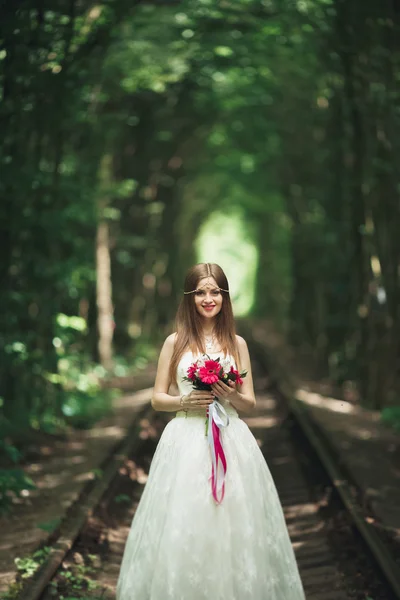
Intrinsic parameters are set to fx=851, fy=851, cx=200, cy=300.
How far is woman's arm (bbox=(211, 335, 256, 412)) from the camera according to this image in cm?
461

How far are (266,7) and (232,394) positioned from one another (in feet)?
35.6

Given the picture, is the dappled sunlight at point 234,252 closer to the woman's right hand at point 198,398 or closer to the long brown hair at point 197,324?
the long brown hair at point 197,324

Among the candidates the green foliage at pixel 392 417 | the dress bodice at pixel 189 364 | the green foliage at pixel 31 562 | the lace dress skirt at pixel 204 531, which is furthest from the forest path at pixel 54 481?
the green foliage at pixel 392 417

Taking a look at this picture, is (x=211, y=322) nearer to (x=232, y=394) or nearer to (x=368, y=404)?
(x=232, y=394)

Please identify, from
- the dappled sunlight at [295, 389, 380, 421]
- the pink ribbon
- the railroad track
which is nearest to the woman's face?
the pink ribbon

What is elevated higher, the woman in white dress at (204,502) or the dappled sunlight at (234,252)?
the dappled sunlight at (234,252)

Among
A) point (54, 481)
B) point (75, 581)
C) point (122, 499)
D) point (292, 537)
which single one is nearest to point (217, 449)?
point (75, 581)

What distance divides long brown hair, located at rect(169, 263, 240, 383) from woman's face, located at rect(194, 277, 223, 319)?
0.03m

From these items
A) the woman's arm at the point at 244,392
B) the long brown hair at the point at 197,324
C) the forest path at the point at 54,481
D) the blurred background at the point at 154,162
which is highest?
the blurred background at the point at 154,162

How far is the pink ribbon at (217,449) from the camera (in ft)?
15.2

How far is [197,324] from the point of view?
Result: 4859 mm

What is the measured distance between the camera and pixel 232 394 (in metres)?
4.67

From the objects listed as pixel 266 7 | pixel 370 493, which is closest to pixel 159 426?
pixel 370 493

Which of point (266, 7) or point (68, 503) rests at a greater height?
point (266, 7)
